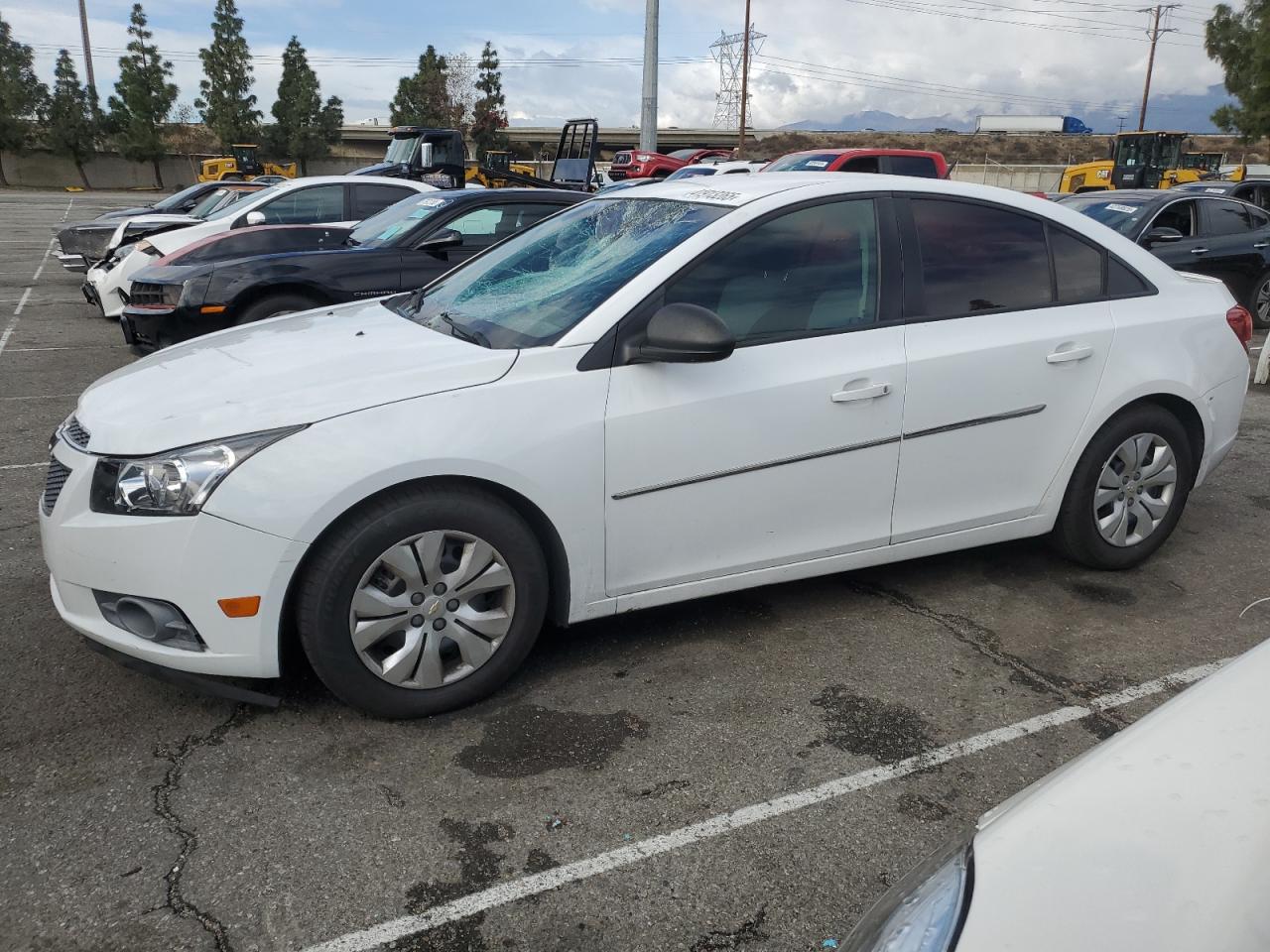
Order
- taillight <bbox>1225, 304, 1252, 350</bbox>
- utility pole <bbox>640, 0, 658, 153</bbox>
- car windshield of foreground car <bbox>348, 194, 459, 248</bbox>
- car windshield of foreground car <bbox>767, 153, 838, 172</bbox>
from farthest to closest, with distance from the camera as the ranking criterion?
utility pole <bbox>640, 0, 658, 153</bbox>
car windshield of foreground car <bbox>767, 153, 838, 172</bbox>
car windshield of foreground car <bbox>348, 194, 459, 248</bbox>
taillight <bbox>1225, 304, 1252, 350</bbox>

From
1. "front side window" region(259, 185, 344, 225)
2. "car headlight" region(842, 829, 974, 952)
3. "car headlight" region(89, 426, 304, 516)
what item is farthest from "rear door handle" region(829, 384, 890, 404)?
"front side window" region(259, 185, 344, 225)

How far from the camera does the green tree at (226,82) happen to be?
6594 centimetres

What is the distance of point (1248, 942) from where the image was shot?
1.12m

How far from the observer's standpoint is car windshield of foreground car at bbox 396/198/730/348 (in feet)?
11.2

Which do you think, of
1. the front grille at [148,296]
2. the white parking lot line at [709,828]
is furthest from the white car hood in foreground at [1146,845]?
the front grille at [148,296]

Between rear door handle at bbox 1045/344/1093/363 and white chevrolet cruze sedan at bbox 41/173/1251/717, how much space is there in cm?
2

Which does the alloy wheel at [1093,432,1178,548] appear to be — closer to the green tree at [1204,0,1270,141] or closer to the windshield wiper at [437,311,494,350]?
the windshield wiper at [437,311,494,350]

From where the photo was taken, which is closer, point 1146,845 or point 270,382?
point 1146,845

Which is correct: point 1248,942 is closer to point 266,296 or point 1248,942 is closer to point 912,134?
point 266,296

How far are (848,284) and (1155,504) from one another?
5.99 ft

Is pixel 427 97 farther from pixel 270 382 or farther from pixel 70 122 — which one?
pixel 270 382

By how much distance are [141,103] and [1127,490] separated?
66703 mm

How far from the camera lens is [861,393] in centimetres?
354

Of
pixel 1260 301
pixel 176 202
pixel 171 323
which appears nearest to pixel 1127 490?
pixel 171 323
